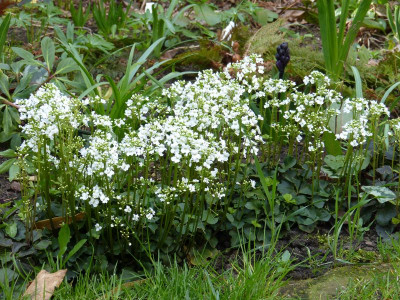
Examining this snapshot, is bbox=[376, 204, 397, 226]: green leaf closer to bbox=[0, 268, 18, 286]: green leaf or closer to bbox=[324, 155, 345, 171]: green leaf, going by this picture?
bbox=[324, 155, 345, 171]: green leaf

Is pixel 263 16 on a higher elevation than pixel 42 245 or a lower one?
higher

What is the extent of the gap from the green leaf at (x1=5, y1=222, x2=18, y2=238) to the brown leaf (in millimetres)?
277

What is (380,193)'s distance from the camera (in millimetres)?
3014

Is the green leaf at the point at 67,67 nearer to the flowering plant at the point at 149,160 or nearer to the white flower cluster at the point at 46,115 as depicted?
the flowering plant at the point at 149,160

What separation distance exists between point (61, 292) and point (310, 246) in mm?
1251

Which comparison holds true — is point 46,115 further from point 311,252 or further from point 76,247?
point 311,252

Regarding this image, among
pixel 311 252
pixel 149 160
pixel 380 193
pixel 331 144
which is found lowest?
pixel 311 252

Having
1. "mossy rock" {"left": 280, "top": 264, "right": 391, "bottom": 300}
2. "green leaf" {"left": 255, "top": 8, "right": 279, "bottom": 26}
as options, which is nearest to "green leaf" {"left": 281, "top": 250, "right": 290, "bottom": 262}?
"mossy rock" {"left": 280, "top": 264, "right": 391, "bottom": 300}

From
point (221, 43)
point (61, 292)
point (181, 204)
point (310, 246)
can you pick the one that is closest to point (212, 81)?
point (181, 204)

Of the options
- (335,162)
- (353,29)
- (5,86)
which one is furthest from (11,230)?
(353,29)

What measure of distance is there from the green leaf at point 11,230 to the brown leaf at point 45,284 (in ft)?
0.91

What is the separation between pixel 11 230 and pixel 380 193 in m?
1.80

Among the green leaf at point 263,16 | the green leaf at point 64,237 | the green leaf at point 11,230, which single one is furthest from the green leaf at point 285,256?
the green leaf at point 263,16

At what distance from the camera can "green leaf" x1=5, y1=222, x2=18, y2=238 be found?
2.70 metres
